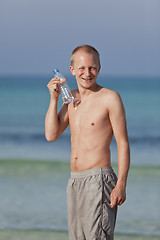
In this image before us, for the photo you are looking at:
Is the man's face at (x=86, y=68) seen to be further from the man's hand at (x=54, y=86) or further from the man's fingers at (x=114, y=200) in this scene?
the man's fingers at (x=114, y=200)

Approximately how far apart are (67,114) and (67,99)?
0.10m

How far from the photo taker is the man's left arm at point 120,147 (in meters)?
2.98

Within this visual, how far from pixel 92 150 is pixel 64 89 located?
15.7 inches

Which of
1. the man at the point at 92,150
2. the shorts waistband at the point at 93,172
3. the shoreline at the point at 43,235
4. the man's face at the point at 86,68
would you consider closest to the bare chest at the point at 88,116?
the man at the point at 92,150

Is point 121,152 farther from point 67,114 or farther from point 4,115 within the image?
point 4,115

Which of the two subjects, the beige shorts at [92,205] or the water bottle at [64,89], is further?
the water bottle at [64,89]

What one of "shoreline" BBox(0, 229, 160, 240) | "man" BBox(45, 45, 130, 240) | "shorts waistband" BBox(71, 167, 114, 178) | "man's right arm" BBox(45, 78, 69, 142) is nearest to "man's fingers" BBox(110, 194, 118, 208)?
"man" BBox(45, 45, 130, 240)

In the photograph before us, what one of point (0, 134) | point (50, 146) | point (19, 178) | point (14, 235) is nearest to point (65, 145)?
point (50, 146)

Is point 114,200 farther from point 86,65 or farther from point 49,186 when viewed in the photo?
point 49,186

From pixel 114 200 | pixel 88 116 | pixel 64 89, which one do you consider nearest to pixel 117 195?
pixel 114 200

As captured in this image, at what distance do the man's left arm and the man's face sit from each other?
0.60ft

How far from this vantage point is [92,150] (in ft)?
10.2

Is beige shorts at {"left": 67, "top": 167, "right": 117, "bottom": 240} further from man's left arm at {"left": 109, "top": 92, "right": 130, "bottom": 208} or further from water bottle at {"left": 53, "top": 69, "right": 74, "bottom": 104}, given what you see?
water bottle at {"left": 53, "top": 69, "right": 74, "bottom": 104}

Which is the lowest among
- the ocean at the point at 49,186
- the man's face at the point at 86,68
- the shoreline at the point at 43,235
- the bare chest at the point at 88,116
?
the shoreline at the point at 43,235
